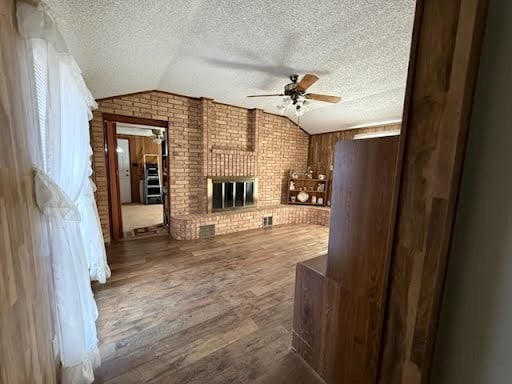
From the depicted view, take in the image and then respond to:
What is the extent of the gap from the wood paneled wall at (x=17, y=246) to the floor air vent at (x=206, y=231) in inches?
109

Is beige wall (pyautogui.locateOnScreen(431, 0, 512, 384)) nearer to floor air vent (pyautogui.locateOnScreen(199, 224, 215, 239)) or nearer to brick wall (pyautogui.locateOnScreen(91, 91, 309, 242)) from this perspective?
floor air vent (pyautogui.locateOnScreen(199, 224, 215, 239))

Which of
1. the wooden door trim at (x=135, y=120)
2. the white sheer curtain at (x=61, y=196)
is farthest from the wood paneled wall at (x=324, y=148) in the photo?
the white sheer curtain at (x=61, y=196)

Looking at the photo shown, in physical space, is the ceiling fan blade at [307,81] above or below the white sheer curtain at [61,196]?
above

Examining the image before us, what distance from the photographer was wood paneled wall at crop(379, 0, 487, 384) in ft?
2.17

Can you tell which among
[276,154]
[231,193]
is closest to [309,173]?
[276,154]

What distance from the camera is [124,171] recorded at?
6.92 metres

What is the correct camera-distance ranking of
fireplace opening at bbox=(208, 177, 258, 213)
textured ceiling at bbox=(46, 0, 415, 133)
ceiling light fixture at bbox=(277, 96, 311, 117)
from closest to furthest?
textured ceiling at bbox=(46, 0, 415, 133), ceiling light fixture at bbox=(277, 96, 311, 117), fireplace opening at bbox=(208, 177, 258, 213)

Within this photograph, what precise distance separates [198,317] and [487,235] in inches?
77.1

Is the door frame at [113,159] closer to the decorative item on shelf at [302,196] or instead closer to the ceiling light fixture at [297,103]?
the ceiling light fixture at [297,103]

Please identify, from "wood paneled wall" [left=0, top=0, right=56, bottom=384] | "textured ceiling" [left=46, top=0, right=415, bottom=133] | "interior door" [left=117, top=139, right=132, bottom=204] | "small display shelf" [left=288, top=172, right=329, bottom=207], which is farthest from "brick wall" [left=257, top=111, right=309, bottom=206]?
"interior door" [left=117, top=139, right=132, bottom=204]

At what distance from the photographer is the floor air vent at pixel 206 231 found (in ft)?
12.6

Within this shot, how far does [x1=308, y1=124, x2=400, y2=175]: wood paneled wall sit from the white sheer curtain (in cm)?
495

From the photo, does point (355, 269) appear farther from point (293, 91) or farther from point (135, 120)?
point (135, 120)

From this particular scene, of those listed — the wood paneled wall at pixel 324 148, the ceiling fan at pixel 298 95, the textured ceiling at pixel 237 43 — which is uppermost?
the textured ceiling at pixel 237 43
